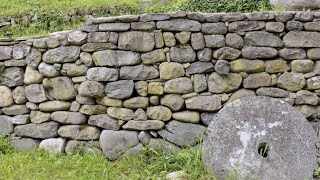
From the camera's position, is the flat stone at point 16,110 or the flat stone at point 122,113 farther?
the flat stone at point 16,110

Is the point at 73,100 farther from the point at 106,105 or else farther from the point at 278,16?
the point at 278,16

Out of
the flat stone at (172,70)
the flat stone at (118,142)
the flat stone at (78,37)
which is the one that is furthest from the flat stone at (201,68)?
the flat stone at (78,37)

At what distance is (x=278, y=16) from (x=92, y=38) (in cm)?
225

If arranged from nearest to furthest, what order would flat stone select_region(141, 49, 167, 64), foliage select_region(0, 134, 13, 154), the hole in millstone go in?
the hole in millstone
flat stone select_region(141, 49, 167, 64)
foliage select_region(0, 134, 13, 154)

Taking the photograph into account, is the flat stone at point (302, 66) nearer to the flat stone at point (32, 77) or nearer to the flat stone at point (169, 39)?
the flat stone at point (169, 39)

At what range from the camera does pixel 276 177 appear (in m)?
4.25

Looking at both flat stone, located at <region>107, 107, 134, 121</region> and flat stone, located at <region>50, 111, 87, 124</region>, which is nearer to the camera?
flat stone, located at <region>107, 107, 134, 121</region>

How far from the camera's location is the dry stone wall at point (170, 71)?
4.91 metres

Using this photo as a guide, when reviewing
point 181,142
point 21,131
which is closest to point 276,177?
point 181,142

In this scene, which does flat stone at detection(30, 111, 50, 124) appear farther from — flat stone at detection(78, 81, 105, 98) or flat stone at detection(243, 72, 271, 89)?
flat stone at detection(243, 72, 271, 89)

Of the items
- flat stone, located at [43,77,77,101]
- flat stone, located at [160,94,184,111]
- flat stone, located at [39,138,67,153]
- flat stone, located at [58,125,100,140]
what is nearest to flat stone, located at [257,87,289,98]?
flat stone, located at [160,94,184,111]

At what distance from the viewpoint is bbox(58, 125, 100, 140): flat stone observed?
17.2 feet

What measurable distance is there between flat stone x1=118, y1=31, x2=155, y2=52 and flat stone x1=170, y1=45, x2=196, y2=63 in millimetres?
272

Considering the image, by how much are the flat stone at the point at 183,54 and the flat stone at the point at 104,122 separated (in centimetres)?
107
